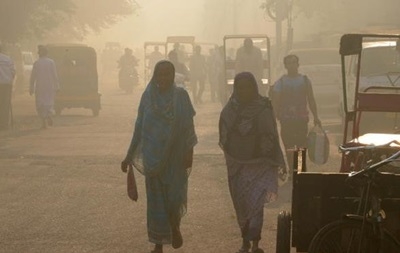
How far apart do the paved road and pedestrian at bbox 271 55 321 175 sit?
0.71 meters

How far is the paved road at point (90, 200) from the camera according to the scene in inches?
392

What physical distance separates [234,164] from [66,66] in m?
20.2

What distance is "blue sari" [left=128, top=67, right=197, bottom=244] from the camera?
9.42m

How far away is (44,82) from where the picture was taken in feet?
79.2

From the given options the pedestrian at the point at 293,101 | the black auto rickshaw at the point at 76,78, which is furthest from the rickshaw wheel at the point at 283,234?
the black auto rickshaw at the point at 76,78

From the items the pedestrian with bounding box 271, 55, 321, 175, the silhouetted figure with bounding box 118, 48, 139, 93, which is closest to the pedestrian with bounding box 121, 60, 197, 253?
the pedestrian with bounding box 271, 55, 321, 175

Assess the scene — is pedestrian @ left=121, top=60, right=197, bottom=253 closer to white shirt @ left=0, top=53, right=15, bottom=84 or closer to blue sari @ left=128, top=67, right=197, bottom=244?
blue sari @ left=128, top=67, right=197, bottom=244

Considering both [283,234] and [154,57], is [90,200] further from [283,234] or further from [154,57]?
[154,57]

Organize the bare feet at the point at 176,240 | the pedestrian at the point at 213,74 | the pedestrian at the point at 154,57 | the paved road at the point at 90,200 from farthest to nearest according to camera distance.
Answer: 1. the pedestrian at the point at 154,57
2. the pedestrian at the point at 213,74
3. the paved road at the point at 90,200
4. the bare feet at the point at 176,240

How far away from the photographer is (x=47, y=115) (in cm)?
2442

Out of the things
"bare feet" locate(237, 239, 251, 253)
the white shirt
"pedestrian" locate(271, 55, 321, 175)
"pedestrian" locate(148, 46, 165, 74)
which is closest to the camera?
"bare feet" locate(237, 239, 251, 253)

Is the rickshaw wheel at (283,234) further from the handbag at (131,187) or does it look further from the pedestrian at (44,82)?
the pedestrian at (44,82)

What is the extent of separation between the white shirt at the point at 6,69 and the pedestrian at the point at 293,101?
9.30 metres

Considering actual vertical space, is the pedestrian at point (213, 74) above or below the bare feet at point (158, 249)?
below
